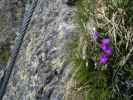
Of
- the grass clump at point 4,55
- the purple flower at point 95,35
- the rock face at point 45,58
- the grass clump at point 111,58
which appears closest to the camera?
the grass clump at point 111,58

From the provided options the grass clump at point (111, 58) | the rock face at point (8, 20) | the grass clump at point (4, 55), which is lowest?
the grass clump at point (4, 55)

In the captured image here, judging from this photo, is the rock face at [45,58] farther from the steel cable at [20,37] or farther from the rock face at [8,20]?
the rock face at [8,20]

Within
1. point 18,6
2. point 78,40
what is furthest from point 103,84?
point 18,6

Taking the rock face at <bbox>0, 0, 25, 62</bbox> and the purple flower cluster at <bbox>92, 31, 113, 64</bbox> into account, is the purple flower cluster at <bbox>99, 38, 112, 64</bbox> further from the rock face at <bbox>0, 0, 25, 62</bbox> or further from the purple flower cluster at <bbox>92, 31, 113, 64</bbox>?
the rock face at <bbox>0, 0, 25, 62</bbox>

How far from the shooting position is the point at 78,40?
2.46 meters

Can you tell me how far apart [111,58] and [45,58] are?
0.65 m

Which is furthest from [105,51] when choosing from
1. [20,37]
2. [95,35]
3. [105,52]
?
[20,37]

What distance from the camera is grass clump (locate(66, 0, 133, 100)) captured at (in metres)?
2.13

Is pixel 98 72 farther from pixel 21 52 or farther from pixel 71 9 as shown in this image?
pixel 21 52

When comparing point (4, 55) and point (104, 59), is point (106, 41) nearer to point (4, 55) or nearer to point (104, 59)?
point (104, 59)

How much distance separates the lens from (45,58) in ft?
8.87

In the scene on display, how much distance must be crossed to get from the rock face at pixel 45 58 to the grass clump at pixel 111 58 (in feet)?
0.60

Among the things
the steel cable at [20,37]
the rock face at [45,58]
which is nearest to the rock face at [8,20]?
the rock face at [45,58]

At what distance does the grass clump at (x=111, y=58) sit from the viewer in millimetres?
2133
